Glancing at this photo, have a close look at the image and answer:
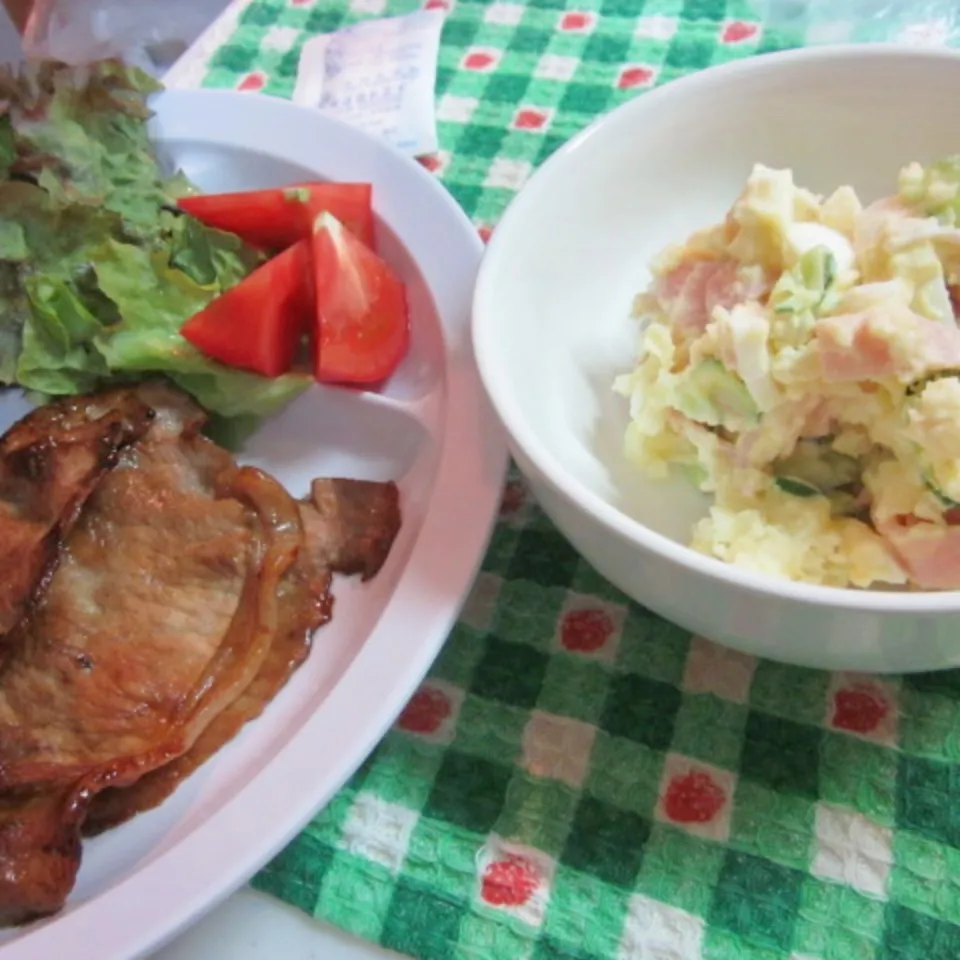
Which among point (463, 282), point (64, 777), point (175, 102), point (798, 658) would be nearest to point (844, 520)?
point (798, 658)

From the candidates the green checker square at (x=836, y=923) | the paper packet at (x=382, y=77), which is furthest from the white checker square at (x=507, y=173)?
the green checker square at (x=836, y=923)

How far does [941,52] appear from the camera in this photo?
1045 mm

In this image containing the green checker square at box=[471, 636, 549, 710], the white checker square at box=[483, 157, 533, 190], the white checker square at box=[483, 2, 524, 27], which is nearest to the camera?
the green checker square at box=[471, 636, 549, 710]

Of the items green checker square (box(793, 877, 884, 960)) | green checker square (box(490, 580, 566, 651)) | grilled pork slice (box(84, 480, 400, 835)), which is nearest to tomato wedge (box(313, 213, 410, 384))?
grilled pork slice (box(84, 480, 400, 835))

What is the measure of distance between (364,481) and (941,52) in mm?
767

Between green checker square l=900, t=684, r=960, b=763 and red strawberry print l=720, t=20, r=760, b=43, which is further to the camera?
red strawberry print l=720, t=20, r=760, b=43

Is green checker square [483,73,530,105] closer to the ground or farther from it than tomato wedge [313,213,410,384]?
farther from it

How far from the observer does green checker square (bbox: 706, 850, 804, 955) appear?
33.6 inches

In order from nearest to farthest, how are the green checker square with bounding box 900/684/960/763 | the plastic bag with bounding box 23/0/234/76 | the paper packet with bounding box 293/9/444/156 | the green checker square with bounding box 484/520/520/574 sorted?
the green checker square with bounding box 900/684/960/763 < the green checker square with bounding box 484/520/520/574 < the paper packet with bounding box 293/9/444/156 < the plastic bag with bounding box 23/0/234/76

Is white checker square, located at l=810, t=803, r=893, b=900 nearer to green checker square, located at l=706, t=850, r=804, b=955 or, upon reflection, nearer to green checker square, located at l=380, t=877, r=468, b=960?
green checker square, located at l=706, t=850, r=804, b=955

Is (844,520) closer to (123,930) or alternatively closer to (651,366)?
(651,366)

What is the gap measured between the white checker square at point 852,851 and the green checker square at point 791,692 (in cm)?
9

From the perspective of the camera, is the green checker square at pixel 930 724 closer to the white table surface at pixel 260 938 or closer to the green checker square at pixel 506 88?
the white table surface at pixel 260 938

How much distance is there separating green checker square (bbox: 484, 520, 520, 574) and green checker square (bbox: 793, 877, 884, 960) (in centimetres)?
44
